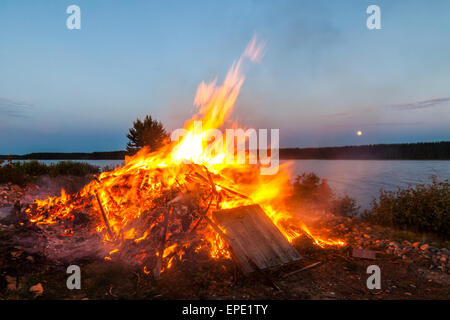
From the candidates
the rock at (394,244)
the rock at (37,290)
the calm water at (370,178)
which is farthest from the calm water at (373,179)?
the rock at (37,290)

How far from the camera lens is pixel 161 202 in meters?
6.21

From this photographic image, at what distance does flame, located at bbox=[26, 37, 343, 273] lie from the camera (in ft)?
17.8

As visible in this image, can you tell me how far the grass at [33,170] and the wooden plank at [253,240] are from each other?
13.2 metres

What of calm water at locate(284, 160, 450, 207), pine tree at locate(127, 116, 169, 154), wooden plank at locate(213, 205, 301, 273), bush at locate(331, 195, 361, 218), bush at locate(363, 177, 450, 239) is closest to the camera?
Result: wooden plank at locate(213, 205, 301, 273)

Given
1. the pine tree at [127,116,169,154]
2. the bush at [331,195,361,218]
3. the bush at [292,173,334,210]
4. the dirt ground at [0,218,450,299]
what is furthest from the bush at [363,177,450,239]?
the pine tree at [127,116,169,154]

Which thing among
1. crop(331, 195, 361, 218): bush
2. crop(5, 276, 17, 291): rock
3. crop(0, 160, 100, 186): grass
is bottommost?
crop(331, 195, 361, 218): bush

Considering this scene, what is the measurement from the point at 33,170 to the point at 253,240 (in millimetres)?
18008

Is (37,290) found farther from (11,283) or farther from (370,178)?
(370,178)

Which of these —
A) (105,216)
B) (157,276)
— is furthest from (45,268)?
(157,276)

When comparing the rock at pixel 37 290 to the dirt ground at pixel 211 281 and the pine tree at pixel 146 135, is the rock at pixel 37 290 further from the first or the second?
the pine tree at pixel 146 135

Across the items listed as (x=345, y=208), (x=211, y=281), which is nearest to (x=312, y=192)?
(x=345, y=208)

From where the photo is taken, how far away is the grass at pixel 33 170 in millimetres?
13133

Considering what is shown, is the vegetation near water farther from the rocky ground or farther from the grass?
the rocky ground

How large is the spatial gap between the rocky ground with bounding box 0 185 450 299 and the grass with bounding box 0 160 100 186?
31.6 feet
